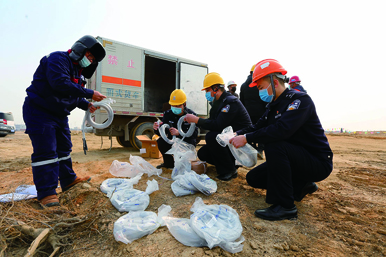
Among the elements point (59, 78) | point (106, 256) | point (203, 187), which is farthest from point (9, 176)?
point (203, 187)

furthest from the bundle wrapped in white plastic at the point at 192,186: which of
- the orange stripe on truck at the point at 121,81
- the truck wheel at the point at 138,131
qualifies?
the orange stripe on truck at the point at 121,81

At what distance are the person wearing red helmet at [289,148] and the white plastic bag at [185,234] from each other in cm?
66

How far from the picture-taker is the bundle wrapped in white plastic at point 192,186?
2.15 m

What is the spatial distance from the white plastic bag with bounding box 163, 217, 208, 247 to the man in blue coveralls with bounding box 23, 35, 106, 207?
4.24ft

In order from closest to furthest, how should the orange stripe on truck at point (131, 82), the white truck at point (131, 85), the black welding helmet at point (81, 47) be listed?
the black welding helmet at point (81, 47) < the white truck at point (131, 85) < the orange stripe on truck at point (131, 82)

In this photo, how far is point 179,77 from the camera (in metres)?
6.43

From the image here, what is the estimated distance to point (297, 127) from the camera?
172 centimetres

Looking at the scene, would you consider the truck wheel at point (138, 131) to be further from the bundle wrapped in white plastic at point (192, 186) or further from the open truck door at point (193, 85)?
the bundle wrapped in white plastic at point (192, 186)

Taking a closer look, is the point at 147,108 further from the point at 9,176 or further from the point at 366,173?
the point at 366,173

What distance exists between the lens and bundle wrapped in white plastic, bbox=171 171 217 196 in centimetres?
215

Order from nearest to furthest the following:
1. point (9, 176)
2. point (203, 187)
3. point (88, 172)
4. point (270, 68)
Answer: point (270, 68) → point (203, 187) → point (9, 176) → point (88, 172)

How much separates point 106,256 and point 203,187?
1.11 meters

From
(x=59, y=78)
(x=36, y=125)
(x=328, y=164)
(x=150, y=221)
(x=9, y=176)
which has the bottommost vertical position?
(x=9, y=176)

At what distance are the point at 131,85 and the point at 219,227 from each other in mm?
4983
